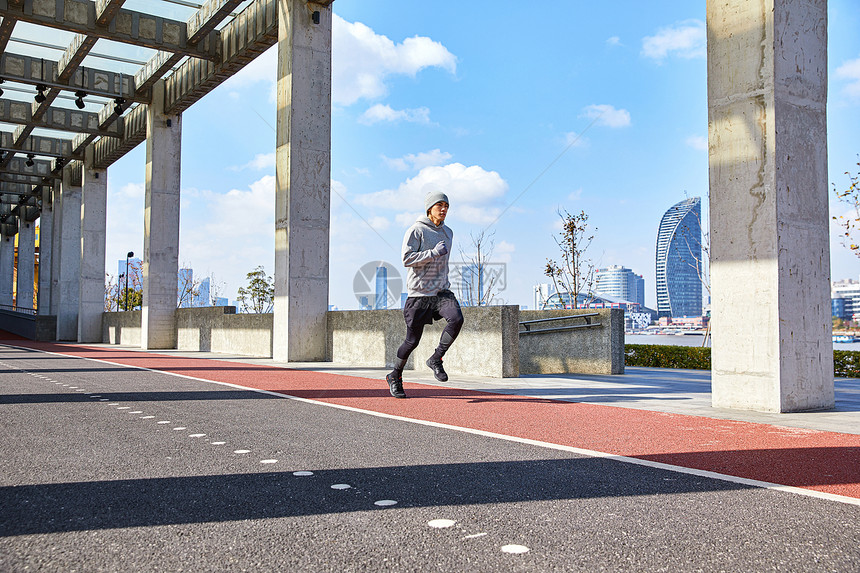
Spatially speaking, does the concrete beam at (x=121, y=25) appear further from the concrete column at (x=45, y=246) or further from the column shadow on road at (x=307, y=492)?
the concrete column at (x=45, y=246)

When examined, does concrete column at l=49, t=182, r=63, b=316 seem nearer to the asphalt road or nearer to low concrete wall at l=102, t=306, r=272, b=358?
low concrete wall at l=102, t=306, r=272, b=358

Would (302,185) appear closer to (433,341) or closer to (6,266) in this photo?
(433,341)

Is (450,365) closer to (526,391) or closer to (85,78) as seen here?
(526,391)

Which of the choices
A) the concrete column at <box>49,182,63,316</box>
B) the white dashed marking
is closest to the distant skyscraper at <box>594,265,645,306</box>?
the concrete column at <box>49,182,63,316</box>

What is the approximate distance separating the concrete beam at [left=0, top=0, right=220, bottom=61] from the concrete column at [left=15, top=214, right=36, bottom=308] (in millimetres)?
36545

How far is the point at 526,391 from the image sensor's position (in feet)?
26.0

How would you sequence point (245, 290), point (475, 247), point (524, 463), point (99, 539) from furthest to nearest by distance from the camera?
point (245, 290) < point (475, 247) < point (524, 463) < point (99, 539)

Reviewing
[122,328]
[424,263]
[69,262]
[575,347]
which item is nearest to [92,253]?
[69,262]

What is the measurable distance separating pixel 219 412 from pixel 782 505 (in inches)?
175

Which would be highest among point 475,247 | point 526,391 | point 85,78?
point 85,78

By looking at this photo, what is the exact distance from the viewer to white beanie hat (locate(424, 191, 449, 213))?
22.3 ft

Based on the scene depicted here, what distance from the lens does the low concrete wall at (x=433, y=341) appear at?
32.6ft

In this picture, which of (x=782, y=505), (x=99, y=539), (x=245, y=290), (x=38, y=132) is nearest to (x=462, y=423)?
(x=782, y=505)

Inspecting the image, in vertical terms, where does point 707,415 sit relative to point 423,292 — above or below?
below
